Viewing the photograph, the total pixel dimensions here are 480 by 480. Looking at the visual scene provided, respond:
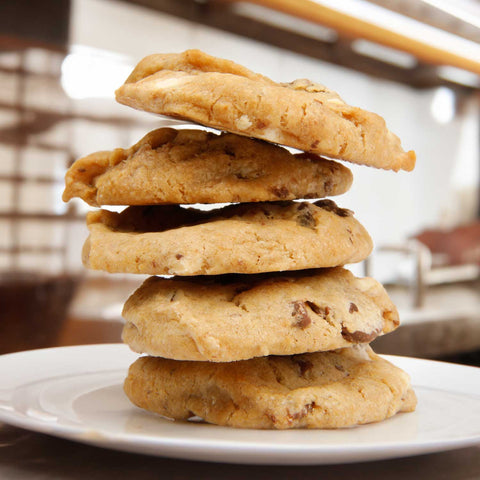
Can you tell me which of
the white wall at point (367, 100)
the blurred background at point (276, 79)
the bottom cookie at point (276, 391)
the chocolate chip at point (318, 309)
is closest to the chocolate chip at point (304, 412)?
the bottom cookie at point (276, 391)

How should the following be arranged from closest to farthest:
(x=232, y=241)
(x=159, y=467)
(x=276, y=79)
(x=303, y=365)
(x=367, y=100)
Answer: (x=159, y=467)
(x=232, y=241)
(x=303, y=365)
(x=276, y=79)
(x=367, y=100)

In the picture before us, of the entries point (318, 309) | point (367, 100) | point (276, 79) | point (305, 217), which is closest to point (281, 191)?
point (305, 217)

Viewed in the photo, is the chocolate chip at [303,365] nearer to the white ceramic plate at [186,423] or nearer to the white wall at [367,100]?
the white ceramic plate at [186,423]

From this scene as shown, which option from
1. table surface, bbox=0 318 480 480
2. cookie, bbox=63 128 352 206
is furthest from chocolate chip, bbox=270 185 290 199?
table surface, bbox=0 318 480 480

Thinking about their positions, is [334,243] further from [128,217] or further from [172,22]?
[172,22]

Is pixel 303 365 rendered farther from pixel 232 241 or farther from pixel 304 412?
pixel 232 241

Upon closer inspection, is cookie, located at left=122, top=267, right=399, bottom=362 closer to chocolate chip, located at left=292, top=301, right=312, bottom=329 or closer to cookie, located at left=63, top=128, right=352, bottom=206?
chocolate chip, located at left=292, top=301, right=312, bottom=329
